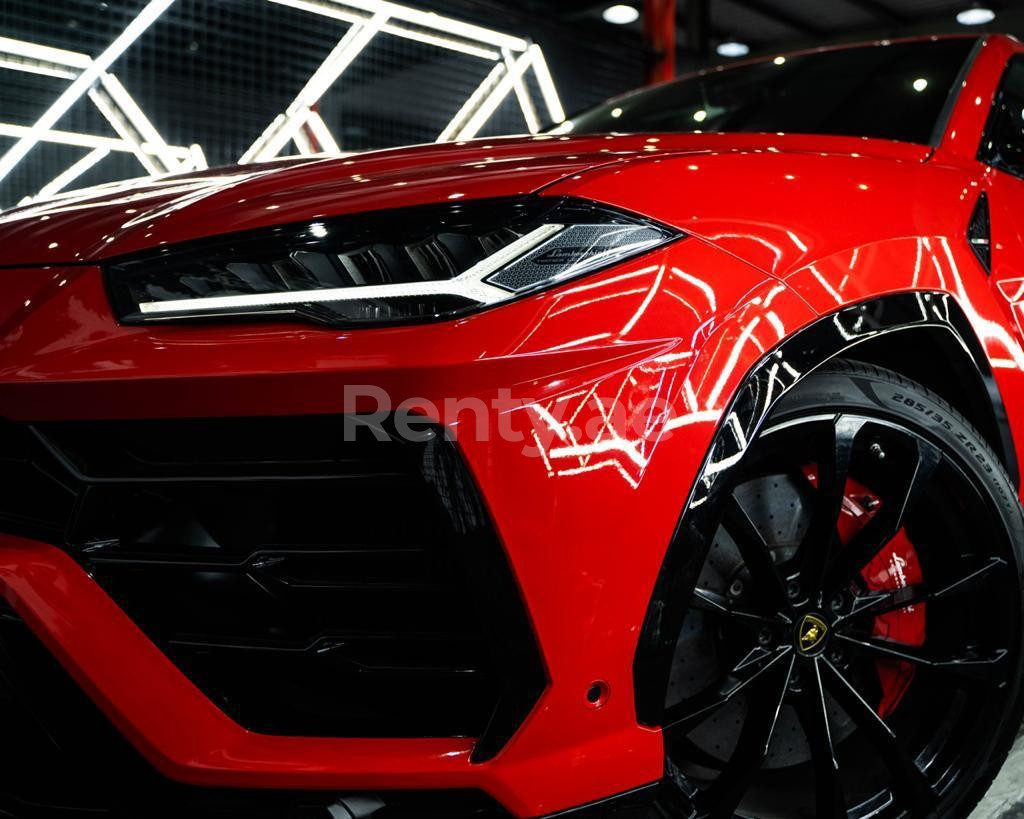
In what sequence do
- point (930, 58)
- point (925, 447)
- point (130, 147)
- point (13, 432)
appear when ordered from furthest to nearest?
point (130, 147) < point (930, 58) < point (925, 447) < point (13, 432)

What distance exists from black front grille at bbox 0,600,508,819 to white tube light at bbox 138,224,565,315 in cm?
38

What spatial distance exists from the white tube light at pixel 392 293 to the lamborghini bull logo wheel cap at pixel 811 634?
61cm

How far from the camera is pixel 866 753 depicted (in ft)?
4.79

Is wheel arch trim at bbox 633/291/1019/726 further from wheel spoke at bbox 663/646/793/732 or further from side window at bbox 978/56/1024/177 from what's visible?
side window at bbox 978/56/1024/177

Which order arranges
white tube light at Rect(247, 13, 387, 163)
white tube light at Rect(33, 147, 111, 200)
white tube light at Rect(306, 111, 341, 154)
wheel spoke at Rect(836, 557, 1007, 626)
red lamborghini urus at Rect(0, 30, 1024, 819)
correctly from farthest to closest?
white tube light at Rect(306, 111, 341, 154)
white tube light at Rect(247, 13, 387, 163)
white tube light at Rect(33, 147, 111, 200)
wheel spoke at Rect(836, 557, 1007, 626)
red lamborghini urus at Rect(0, 30, 1024, 819)

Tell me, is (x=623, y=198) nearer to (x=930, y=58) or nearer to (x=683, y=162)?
(x=683, y=162)

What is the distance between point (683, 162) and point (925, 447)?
0.52m

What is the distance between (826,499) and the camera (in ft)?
4.08

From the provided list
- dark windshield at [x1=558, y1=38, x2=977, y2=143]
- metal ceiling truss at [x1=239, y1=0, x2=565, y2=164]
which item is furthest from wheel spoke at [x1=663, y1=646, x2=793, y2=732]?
metal ceiling truss at [x1=239, y1=0, x2=565, y2=164]

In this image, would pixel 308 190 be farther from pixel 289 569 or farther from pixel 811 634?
pixel 811 634

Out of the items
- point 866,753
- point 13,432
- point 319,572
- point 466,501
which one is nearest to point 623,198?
point 466,501

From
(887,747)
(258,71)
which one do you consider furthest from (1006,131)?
(258,71)

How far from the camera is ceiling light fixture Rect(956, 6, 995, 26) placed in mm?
12641

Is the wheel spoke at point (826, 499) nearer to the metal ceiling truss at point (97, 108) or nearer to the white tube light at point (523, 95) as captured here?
the metal ceiling truss at point (97, 108)
